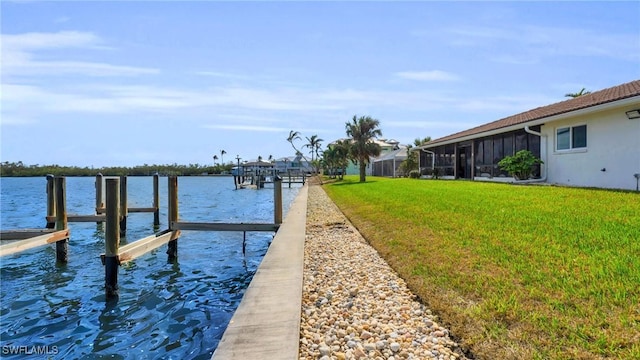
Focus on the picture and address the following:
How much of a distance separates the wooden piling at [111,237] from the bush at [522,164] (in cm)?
1704

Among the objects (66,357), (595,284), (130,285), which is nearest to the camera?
(595,284)

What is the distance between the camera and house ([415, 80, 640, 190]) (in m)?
13.2

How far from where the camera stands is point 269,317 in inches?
172

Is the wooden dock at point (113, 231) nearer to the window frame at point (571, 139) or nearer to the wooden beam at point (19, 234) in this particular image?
the wooden beam at point (19, 234)

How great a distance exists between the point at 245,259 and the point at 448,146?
2324 cm

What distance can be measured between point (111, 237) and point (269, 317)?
412 centimetres

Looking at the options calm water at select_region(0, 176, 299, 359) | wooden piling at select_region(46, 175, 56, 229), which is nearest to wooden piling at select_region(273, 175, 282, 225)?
calm water at select_region(0, 176, 299, 359)

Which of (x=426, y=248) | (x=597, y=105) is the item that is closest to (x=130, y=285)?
(x=426, y=248)

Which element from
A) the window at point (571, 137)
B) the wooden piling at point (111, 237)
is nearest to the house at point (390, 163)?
the window at point (571, 137)

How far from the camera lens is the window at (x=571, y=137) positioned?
15.5 m

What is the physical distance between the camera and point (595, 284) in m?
4.42

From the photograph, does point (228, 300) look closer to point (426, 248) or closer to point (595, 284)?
point (426, 248)

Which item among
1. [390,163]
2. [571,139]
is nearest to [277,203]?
[571,139]

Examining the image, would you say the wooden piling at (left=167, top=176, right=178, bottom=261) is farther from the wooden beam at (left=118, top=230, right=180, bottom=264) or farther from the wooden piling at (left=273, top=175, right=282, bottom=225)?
the wooden piling at (left=273, top=175, right=282, bottom=225)
